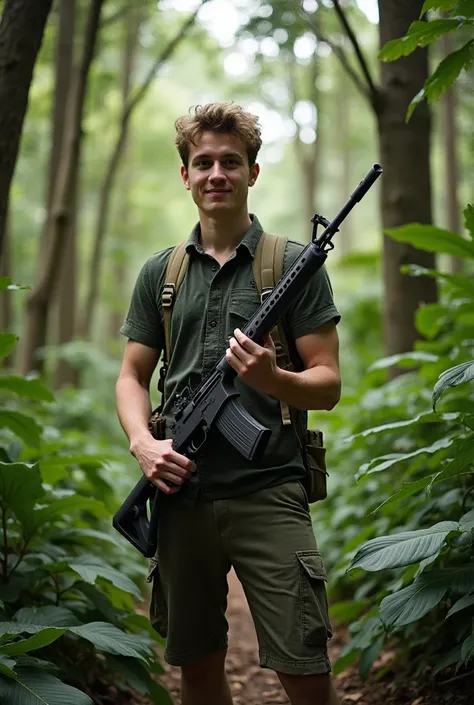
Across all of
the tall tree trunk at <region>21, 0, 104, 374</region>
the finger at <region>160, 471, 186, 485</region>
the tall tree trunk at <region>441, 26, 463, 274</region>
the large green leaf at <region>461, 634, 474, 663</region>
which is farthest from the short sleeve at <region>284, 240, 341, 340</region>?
the tall tree trunk at <region>441, 26, 463, 274</region>

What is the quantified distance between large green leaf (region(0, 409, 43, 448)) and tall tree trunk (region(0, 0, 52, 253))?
102 centimetres

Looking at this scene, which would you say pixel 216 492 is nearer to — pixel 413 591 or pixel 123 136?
pixel 413 591

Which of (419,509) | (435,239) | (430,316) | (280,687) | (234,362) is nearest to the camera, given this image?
(234,362)

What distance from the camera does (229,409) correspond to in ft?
9.89

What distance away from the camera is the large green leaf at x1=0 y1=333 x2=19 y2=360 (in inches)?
149

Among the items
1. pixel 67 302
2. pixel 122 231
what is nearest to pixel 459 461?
pixel 67 302

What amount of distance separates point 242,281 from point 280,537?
1.04 meters

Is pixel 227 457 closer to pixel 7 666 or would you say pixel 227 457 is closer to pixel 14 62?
pixel 7 666

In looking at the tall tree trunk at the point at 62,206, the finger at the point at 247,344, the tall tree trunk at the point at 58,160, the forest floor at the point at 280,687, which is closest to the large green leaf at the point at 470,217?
the finger at the point at 247,344

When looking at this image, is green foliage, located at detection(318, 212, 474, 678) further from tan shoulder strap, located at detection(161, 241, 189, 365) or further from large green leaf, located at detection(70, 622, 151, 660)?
tan shoulder strap, located at detection(161, 241, 189, 365)

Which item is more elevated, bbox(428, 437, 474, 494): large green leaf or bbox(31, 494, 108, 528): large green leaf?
bbox(428, 437, 474, 494): large green leaf

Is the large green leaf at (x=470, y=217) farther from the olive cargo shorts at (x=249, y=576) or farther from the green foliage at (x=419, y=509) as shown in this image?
the olive cargo shorts at (x=249, y=576)

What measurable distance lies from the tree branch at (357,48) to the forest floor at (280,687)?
4.15 meters

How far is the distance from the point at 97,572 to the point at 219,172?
6.10ft
